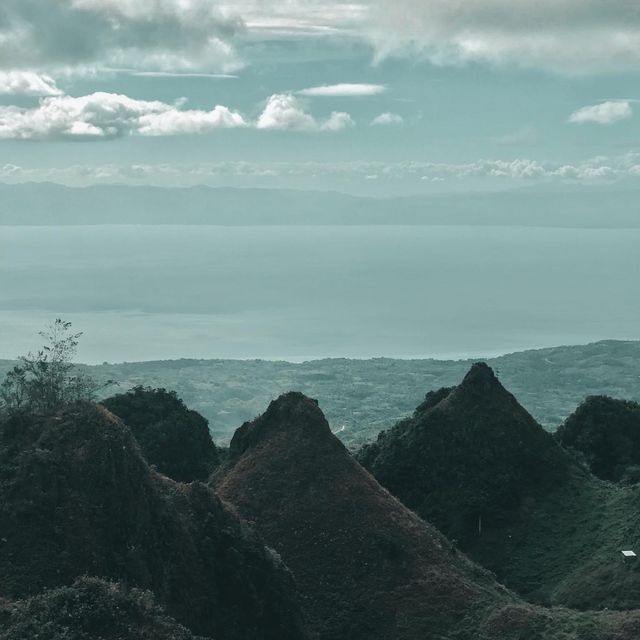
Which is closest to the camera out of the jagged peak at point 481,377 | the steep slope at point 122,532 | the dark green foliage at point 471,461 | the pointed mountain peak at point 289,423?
the steep slope at point 122,532

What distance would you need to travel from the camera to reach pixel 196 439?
7769cm

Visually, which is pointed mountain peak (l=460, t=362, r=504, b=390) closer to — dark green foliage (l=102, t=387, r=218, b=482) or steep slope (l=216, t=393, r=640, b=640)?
steep slope (l=216, t=393, r=640, b=640)

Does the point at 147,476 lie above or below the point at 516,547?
above

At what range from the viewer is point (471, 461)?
231ft

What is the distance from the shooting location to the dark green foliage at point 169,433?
7462cm

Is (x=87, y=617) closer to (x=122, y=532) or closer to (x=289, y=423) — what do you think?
(x=122, y=532)

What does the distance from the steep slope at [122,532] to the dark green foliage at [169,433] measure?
88.2ft

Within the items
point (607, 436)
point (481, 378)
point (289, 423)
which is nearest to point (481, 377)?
point (481, 378)

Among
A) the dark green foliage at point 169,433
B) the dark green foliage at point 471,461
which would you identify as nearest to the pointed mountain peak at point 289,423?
the dark green foliage at point 169,433

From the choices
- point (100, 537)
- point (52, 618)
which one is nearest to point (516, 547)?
point (100, 537)

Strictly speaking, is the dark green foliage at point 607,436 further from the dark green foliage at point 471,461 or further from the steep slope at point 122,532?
the steep slope at point 122,532

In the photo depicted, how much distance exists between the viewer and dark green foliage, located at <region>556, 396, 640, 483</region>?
81562 millimetres

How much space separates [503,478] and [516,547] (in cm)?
606

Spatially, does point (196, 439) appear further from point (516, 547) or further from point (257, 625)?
point (257, 625)
